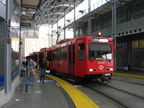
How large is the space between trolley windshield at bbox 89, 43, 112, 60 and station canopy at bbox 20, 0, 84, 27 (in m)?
6.85

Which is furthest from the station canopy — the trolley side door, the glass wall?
the glass wall

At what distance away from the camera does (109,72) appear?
11.2 m

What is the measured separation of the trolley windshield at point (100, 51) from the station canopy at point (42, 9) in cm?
685

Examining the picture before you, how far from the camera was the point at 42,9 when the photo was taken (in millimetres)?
20812

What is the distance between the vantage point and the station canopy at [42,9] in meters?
17.2

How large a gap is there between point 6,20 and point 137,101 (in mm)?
6106

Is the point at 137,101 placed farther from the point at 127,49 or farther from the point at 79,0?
the point at 79,0

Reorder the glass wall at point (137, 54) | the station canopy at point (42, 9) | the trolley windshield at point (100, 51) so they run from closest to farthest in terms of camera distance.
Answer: the trolley windshield at point (100, 51), the station canopy at point (42, 9), the glass wall at point (137, 54)

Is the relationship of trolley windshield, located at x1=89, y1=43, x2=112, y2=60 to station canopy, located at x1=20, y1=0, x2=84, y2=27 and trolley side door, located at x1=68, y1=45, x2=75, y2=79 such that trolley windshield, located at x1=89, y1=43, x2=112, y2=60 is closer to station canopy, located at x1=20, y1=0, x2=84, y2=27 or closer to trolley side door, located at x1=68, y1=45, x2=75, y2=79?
trolley side door, located at x1=68, y1=45, x2=75, y2=79

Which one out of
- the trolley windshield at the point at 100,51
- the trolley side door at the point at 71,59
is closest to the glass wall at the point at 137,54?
the trolley windshield at the point at 100,51

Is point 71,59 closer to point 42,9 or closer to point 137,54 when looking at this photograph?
point 42,9

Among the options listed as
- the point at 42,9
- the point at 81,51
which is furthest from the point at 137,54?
the point at 81,51

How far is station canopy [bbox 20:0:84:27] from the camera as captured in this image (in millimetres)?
17175

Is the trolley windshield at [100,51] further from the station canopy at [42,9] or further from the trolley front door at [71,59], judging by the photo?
the station canopy at [42,9]
